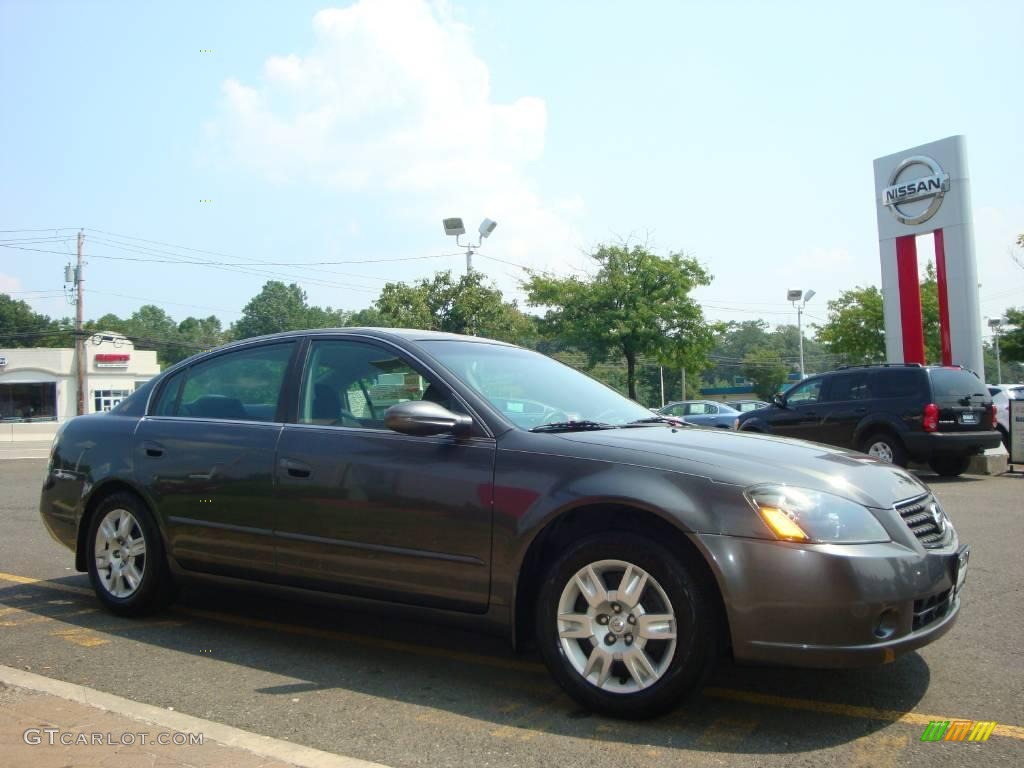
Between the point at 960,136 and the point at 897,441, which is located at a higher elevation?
the point at 960,136

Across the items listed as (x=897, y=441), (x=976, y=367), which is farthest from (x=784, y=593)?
(x=976, y=367)

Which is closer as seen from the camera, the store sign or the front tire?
the front tire

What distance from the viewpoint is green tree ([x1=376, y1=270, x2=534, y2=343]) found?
2912cm

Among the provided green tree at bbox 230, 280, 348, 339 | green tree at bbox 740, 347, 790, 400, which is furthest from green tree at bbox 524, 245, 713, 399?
green tree at bbox 740, 347, 790, 400


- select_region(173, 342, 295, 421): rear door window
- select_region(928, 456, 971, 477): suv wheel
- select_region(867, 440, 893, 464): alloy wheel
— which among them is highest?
select_region(173, 342, 295, 421): rear door window

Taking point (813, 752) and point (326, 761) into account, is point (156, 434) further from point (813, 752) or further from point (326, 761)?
point (813, 752)

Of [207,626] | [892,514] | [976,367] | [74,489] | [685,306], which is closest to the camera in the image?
[892,514]

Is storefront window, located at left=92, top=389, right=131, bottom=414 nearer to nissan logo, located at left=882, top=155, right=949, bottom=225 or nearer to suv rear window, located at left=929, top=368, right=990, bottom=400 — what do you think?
nissan logo, located at left=882, top=155, right=949, bottom=225

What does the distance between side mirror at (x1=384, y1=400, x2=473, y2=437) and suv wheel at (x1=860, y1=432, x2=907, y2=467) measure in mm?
10313

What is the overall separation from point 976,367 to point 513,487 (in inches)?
735

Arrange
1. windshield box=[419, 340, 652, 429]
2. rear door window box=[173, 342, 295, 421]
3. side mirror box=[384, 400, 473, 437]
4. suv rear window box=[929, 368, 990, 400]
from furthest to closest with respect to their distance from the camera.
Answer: suv rear window box=[929, 368, 990, 400] < rear door window box=[173, 342, 295, 421] < windshield box=[419, 340, 652, 429] < side mirror box=[384, 400, 473, 437]

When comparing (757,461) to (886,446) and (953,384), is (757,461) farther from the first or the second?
(953,384)

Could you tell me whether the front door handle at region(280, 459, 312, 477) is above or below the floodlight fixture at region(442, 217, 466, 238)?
below

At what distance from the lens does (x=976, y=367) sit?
64.0ft
